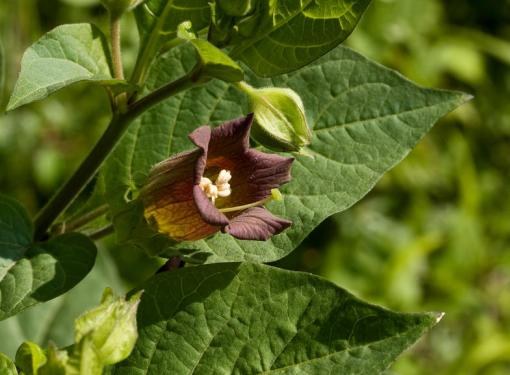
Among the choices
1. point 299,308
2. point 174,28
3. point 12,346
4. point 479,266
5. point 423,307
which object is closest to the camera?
point 299,308

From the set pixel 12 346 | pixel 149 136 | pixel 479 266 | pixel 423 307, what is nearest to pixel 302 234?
pixel 149 136

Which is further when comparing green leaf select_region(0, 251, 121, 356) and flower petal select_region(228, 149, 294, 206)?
green leaf select_region(0, 251, 121, 356)

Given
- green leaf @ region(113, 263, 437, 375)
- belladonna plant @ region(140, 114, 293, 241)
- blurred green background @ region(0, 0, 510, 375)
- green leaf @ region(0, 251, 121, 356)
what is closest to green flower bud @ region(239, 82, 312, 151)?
belladonna plant @ region(140, 114, 293, 241)

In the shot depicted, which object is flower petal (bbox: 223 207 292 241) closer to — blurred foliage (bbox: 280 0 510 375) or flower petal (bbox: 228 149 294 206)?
flower petal (bbox: 228 149 294 206)

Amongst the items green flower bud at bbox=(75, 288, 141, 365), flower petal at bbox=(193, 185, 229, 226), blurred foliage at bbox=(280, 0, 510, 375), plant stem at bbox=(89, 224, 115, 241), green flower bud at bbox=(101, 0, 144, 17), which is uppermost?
green flower bud at bbox=(101, 0, 144, 17)

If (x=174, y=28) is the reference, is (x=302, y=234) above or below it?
below

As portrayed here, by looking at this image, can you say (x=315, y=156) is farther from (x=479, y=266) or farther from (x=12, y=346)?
(x=479, y=266)

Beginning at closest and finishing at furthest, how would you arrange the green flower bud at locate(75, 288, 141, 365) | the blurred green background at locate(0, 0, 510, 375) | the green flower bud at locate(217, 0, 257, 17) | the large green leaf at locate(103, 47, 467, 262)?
the green flower bud at locate(75, 288, 141, 365) → the green flower bud at locate(217, 0, 257, 17) → the large green leaf at locate(103, 47, 467, 262) → the blurred green background at locate(0, 0, 510, 375)
